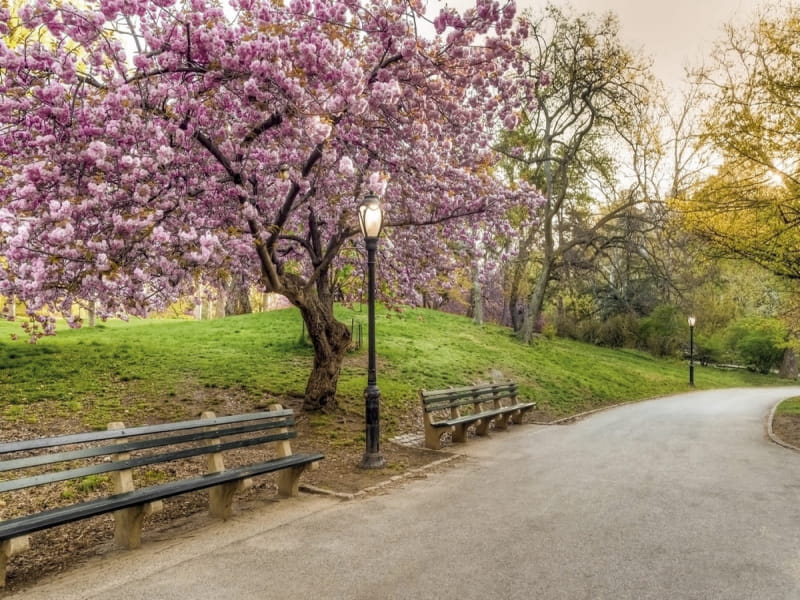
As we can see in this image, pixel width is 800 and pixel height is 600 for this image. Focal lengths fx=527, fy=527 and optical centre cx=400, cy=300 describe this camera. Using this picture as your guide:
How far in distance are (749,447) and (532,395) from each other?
716 cm

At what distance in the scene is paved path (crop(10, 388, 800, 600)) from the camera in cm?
366

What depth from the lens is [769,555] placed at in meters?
4.34

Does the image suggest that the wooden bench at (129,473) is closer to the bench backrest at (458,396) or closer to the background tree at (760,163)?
the bench backrest at (458,396)

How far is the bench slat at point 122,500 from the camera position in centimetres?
342

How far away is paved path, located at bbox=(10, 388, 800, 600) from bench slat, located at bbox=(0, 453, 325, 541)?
0.44m

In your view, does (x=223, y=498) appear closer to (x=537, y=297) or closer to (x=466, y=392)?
(x=466, y=392)

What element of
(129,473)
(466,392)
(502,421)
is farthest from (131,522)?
(502,421)

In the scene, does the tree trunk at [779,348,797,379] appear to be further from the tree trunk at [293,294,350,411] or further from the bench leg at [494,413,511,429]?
the tree trunk at [293,294,350,411]

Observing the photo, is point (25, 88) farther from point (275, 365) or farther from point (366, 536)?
point (275, 365)

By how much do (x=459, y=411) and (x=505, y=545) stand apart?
561 cm

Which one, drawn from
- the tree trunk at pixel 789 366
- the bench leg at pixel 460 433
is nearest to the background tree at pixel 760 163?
the bench leg at pixel 460 433

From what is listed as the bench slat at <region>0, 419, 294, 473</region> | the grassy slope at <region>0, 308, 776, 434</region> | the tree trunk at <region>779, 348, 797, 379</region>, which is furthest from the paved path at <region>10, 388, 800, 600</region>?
the tree trunk at <region>779, 348, 797, 379</region>

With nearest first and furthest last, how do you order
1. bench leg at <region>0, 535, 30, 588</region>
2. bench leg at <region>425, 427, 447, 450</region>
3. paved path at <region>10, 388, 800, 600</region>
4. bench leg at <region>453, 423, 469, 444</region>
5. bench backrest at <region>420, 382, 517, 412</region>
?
bench leg at <region>0, 535, 30, 588</region> < paved path at <region>10, 388, 800, 600</region> < bench leg at <region>425, 427, 447, 450</region> < bench backrest at <region>420, 382, 517, 412</region> < bench leg at <region>453, 423, 469, 444</region>

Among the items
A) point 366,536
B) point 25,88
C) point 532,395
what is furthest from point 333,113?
point 532,395
